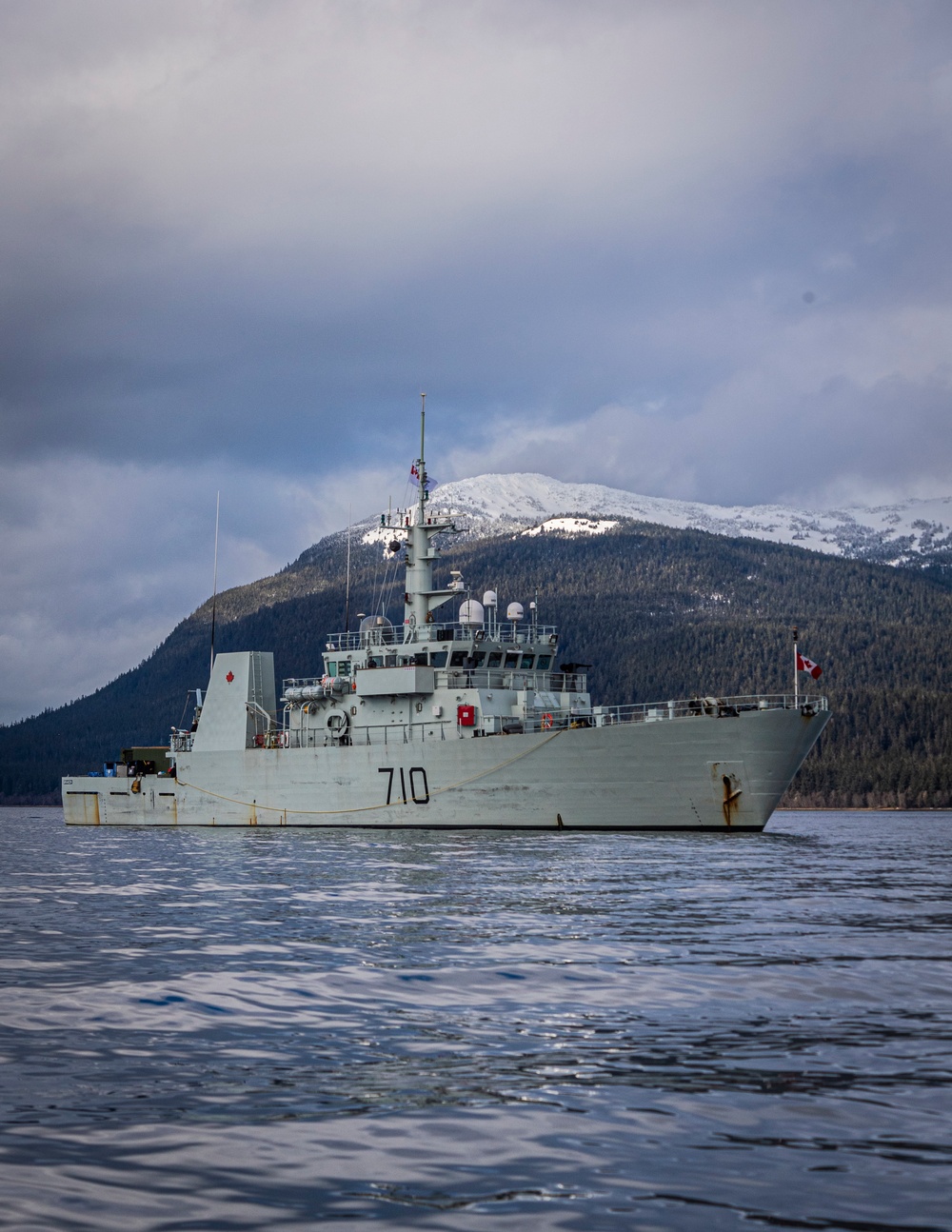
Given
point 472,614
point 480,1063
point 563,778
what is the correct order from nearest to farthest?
point 480,1063 → point 563,778 → point 472,614

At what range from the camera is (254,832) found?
166 ft

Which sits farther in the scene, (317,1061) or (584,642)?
(584,642)

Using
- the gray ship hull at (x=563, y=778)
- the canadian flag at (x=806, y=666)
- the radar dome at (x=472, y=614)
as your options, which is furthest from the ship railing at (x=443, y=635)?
the canadian flag at (x=806, y=666)

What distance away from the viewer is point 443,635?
48812mm

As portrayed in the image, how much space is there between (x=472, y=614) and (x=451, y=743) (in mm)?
6698

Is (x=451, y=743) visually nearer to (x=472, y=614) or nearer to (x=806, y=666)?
(x=472, y=614)

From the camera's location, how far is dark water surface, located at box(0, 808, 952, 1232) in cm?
695

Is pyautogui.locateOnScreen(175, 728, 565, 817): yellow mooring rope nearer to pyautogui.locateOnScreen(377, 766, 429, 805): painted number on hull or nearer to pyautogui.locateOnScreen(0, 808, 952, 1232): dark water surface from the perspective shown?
pyautogui.locateOnScreen(377, 766, 429, 805): painted number on hull

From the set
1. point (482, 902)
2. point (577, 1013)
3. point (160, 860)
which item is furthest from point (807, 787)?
point (577, 1013)

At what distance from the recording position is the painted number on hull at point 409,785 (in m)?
45.7

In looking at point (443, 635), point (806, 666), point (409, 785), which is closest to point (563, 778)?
point (409, 785)

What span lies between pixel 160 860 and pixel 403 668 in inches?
574

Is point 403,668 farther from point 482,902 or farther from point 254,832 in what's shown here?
point 482,902

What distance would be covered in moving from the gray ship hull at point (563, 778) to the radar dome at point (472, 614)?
5561 mm
